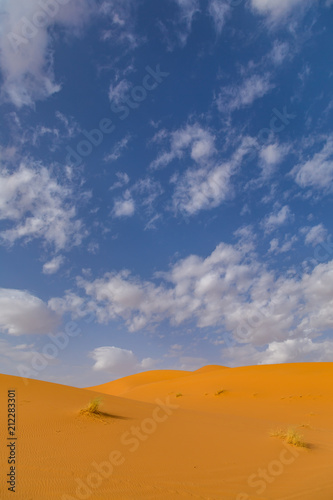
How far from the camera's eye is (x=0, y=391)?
9188 mm

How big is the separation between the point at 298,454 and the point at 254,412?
11.5 metres

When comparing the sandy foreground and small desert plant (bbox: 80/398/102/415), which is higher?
small desert plant (bbox: 80/398/102/415)

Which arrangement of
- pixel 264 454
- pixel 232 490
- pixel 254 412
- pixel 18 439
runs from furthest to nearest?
1. pixel 254 412
2. pixel 264 454
3. pixel 18 439
4. pixel 232 490

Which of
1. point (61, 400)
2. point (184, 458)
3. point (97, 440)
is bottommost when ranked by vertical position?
point (184, 458)

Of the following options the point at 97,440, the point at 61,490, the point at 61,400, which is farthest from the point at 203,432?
the point at 61,490

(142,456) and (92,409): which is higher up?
(92,409)

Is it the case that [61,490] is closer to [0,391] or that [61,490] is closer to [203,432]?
[203,432]

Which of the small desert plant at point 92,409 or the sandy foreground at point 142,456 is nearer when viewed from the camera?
the sandy foreground at point 142,456

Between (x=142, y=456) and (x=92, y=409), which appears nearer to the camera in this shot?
(x=142, y=456)

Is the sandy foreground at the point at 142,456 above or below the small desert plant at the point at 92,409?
below

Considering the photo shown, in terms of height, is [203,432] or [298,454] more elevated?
[203,432]

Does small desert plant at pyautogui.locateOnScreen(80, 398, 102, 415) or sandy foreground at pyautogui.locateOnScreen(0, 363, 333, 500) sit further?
small desert plant at pyautogui.locateOnScreen(80, 398, 102, 415)

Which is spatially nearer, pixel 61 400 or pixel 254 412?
pixel 61 400

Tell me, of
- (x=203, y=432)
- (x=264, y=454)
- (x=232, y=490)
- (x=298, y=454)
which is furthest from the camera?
(x=203, y=432)
